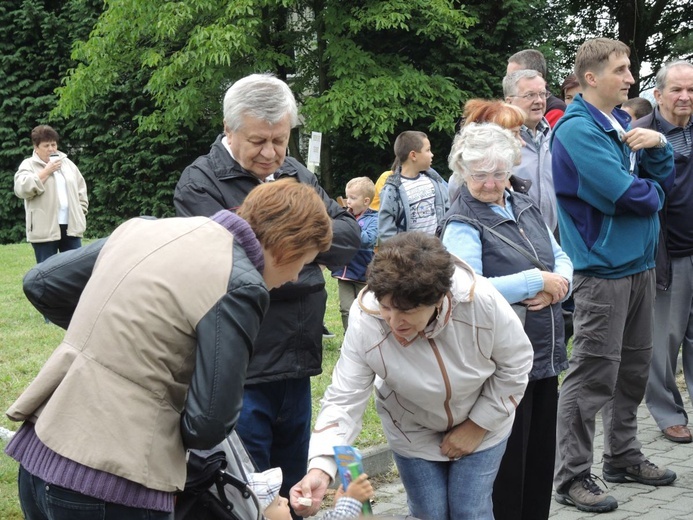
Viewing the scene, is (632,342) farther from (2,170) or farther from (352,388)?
(2,170)

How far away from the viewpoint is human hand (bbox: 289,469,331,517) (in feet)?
9.75

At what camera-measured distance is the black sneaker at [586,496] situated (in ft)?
16.2

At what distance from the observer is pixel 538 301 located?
155 inches

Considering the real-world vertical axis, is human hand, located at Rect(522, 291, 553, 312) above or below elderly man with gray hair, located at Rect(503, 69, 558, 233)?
below

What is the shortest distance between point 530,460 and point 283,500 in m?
1.53

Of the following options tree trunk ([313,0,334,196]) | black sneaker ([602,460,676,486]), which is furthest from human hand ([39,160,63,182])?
tree trunk ([313,0,334,196])

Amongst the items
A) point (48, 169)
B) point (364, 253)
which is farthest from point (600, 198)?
point (48, 169)

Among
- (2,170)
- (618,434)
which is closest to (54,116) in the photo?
(2,170)

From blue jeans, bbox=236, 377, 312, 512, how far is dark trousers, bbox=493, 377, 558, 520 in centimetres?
85

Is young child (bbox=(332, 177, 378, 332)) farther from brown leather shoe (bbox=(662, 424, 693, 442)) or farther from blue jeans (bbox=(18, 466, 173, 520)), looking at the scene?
blue jeans (bbox=(18, 466, 173, 520))

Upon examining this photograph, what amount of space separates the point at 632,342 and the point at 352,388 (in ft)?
8.22

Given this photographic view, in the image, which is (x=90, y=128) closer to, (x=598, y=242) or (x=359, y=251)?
(x=359, y=251)

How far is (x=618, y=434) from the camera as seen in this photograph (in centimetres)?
544

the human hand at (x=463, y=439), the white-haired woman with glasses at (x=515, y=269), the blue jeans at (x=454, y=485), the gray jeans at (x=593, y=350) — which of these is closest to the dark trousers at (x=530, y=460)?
the white-haired woman with glasses at (x=515, y=269)
